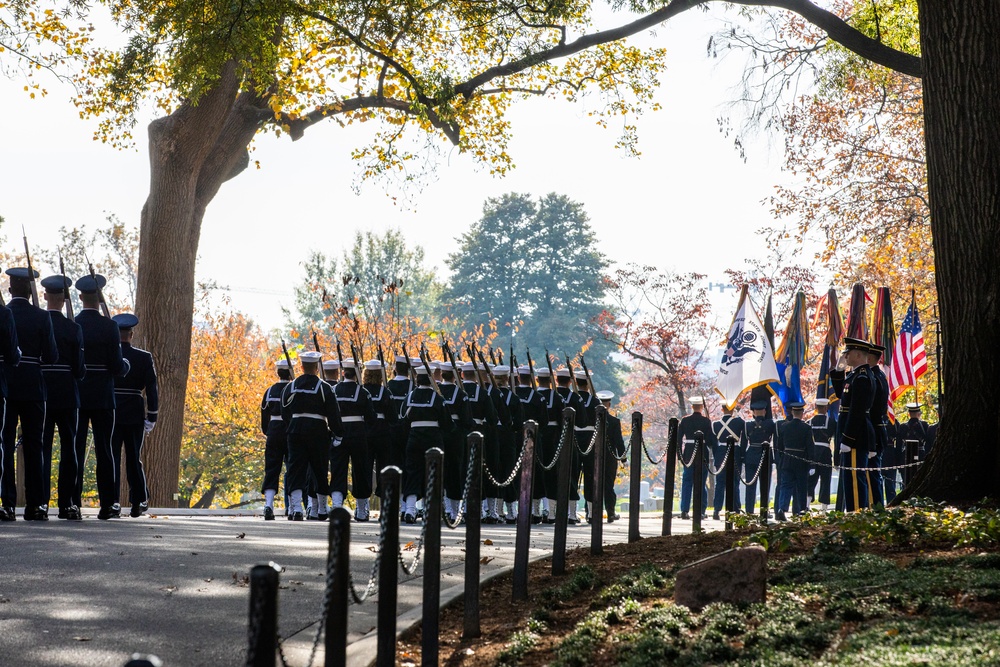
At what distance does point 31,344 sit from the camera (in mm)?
11930

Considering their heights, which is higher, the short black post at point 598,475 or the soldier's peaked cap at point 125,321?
the soldier's peaked cap at point 125,321

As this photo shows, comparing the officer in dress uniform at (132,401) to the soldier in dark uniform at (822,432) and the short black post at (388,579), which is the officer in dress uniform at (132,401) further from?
the soldier in dark uniform at (822,432)

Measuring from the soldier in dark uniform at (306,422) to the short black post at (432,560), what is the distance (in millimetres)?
9209

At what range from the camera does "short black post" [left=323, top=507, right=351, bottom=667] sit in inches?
160

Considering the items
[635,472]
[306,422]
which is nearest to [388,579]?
[635,472]

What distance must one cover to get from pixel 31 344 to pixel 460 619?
6.75 metres

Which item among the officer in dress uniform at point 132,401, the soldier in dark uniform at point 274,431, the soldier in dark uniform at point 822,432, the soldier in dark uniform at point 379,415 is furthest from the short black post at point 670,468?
the soldier in dark uniform at point 822,432

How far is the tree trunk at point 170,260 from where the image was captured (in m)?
20.3

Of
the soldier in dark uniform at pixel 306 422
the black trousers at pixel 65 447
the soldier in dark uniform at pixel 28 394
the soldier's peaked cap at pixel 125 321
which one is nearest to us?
the soldier in dark uniform at pixel 28 394

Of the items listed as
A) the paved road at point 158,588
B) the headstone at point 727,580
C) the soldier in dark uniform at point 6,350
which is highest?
the soldier in dark uniform at point 6,350

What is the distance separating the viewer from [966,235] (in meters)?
10.5

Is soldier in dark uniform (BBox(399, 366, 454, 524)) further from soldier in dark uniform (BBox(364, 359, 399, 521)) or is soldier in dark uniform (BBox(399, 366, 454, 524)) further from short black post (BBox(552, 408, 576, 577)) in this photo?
short black post (BBox(552, 408, 576, 577))

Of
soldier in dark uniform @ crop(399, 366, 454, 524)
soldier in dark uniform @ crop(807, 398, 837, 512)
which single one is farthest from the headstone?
soldier in dark uniform @ crop(807, 398, 837, 512)

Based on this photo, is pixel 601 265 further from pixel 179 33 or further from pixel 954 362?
pixel 954 362
